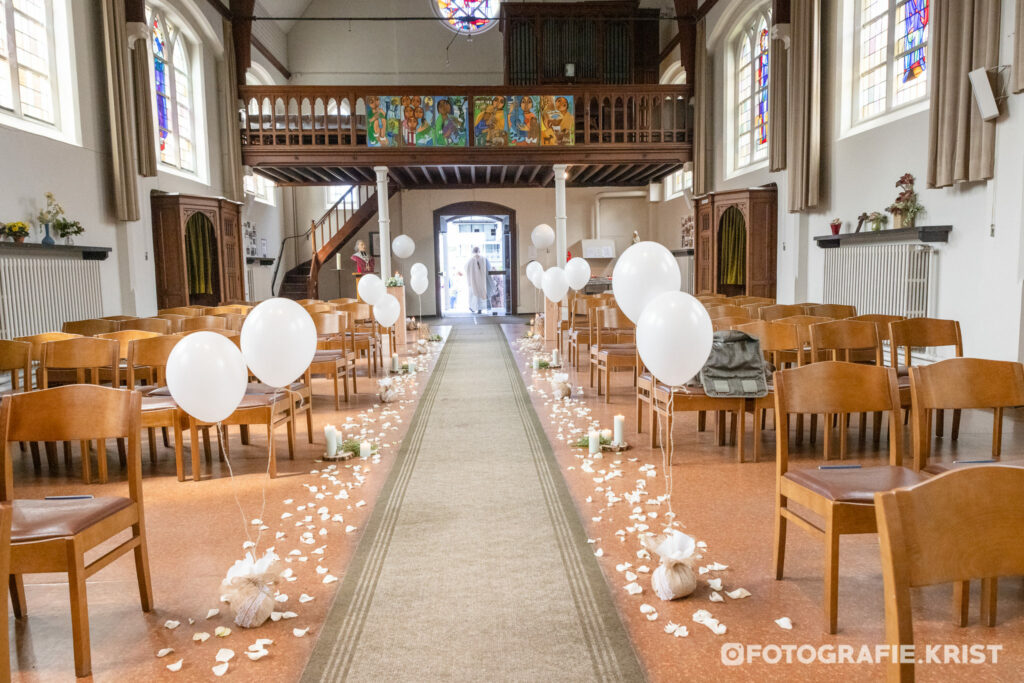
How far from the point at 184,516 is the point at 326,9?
16174 mm

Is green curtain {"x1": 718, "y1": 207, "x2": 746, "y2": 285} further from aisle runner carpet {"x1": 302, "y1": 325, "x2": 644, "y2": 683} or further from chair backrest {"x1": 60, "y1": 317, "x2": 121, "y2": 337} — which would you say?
chair backrest {"x1": 60, "y1": 317, "x2": 121, "y2": 337}

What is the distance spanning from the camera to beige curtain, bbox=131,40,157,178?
30.2 ft

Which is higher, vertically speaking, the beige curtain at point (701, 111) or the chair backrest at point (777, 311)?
the beige curtain at point (701, 111)

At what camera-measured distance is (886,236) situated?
25.1 feet

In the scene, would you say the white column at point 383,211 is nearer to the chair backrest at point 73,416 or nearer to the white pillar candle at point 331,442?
the white pillar candle at point 331,442

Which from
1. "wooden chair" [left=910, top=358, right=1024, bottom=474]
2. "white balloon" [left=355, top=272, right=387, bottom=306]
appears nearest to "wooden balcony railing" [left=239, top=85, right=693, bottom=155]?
"white balloon" [left=355, top=272, right=387, bottom=306]

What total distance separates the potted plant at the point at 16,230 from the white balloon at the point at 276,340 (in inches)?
186

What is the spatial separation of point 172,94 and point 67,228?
4367 millimetres

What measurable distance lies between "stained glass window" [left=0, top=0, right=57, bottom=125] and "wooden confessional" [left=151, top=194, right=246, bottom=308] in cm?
222

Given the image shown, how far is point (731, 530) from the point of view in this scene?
330 cm

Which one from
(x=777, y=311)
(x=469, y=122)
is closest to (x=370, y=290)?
(x=777, y=311)

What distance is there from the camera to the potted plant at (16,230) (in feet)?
21.6

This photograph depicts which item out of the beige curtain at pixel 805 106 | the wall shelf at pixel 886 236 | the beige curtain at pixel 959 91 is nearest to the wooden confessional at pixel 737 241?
the beige curtain at pixel 805 106

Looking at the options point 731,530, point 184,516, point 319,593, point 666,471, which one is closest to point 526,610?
point 319,593
